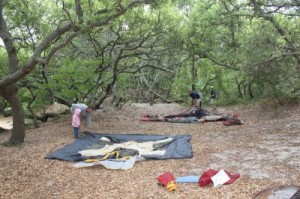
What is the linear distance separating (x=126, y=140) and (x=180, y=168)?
3.37 metres

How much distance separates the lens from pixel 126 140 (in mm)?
10492

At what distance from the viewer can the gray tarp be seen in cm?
841

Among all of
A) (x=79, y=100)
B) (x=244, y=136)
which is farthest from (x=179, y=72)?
(x=244, y=136)

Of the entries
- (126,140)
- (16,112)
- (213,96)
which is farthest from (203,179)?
(213,96)

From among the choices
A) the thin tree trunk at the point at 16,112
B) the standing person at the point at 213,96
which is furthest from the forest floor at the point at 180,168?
the standing person at the point at 213,96

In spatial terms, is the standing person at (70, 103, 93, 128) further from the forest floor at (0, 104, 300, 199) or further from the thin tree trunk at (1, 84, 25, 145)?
the thin tree trunk at (1, 84, 25, 145)

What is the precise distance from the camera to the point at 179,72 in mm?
22750

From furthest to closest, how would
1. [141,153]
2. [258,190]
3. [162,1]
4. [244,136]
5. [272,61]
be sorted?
[272,61]
[244,136]
[162,1]
[141,153]
[258,190]

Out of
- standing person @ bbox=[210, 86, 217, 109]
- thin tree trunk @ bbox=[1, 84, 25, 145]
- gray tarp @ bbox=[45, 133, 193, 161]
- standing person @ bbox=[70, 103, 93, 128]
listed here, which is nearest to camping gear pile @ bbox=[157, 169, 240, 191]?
gray tarp @ bbox=[45, 133, 193, 161]

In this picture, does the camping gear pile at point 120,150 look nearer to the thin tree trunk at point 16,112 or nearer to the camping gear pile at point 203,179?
the camping gear pile at point 203,179

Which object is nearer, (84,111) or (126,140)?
(126,140)

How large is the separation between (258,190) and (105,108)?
1337 centimetres

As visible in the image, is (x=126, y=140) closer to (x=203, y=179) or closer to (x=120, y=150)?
(x=120, y=150)

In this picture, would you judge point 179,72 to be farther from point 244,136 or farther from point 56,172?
point 56,172
